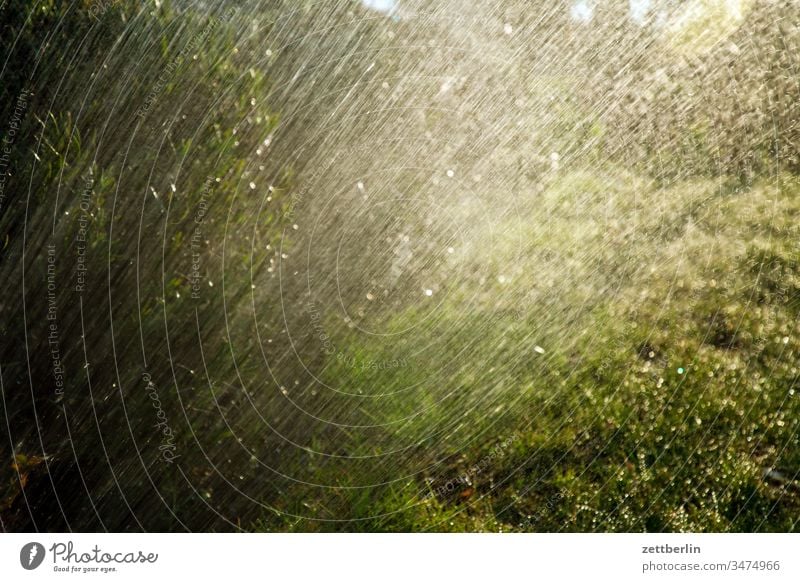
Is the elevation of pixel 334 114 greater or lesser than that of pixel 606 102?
lesser

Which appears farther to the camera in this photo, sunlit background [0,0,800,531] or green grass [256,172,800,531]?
green grass [256,172,800,531]

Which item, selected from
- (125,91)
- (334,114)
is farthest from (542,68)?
(125,91)

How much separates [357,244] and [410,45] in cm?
86

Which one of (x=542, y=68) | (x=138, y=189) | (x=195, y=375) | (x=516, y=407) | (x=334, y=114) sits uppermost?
(x=542, y=68)

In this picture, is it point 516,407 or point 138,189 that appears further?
point 516,407

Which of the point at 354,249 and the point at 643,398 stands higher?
the point at 643,398

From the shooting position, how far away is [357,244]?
11.0 feet

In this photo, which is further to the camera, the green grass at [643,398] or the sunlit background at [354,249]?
the green grass at [643,398]

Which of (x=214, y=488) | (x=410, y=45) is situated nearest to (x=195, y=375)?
(x=214, y=488)

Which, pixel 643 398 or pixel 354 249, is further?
pixel 643 398
